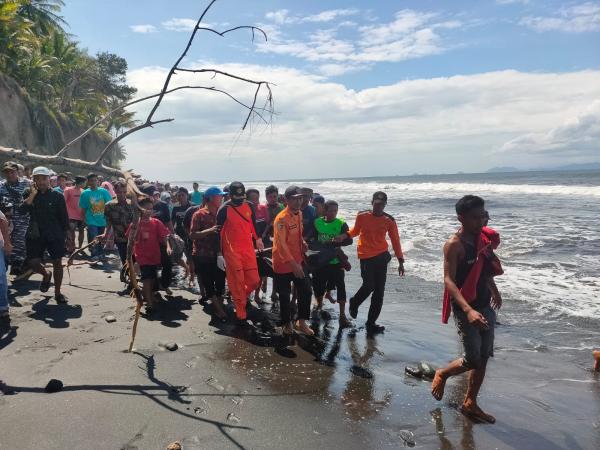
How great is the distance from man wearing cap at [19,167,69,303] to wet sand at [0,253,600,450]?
699mm

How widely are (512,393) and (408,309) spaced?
299cm

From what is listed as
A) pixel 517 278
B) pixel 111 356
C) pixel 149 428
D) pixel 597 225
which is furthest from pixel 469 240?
pixel 597 225

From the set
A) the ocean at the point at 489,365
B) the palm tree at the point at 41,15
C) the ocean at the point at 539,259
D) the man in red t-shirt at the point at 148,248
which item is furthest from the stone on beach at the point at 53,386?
the palm tree at the point at 41,15

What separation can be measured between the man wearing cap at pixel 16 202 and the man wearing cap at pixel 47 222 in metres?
0.19

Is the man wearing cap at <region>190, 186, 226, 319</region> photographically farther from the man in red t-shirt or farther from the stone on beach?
the stone on beach

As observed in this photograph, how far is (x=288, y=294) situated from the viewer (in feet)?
17.3

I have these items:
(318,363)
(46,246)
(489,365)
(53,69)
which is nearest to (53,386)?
(318,363)

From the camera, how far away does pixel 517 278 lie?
8.88m

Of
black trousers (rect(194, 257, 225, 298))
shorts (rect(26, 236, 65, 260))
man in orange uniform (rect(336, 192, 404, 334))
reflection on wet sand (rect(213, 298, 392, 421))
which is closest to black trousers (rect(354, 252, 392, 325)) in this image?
man in orange uniform (rect(336, 192, 404, 334))

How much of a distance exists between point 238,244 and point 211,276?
1033 millimetres

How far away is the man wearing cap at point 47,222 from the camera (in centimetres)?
586

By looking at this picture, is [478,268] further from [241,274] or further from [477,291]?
[241,274]

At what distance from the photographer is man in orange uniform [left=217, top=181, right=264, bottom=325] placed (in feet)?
17.6

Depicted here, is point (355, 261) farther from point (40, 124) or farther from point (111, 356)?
point (40, 124)
